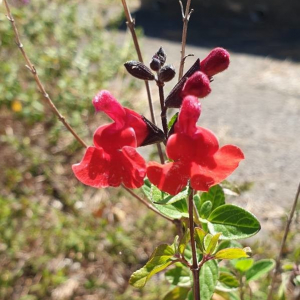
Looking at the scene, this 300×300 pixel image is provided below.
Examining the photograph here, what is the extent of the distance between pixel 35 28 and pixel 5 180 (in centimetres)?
100

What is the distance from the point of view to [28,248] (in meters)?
1.63

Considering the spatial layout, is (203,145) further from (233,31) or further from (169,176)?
(233,31)

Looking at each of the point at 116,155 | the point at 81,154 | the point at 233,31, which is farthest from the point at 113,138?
the point at 233,31

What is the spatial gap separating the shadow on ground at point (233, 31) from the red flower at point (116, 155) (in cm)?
285

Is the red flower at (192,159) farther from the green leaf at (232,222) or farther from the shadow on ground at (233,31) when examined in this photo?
the shadow on ground at (233,31)

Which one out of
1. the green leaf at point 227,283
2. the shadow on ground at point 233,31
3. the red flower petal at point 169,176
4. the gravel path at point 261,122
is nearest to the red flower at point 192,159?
the red flower petal at point 169,176

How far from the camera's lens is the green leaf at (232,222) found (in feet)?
1.96

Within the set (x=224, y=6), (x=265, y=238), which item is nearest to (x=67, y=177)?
(x=265, y=238)

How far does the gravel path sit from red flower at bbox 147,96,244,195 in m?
1.10

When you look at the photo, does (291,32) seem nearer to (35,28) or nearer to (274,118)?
(274,118)

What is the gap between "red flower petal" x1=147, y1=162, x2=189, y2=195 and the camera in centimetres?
50

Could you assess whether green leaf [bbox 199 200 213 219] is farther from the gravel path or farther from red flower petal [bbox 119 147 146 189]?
the gravel path

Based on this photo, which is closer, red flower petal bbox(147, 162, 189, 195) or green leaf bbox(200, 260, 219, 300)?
red flower petal bbox(147, 162, 189, 195)

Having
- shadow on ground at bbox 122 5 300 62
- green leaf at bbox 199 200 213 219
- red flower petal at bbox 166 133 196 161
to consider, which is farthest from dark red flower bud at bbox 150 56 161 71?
shadow on ground at bbox 122 5 300 62
